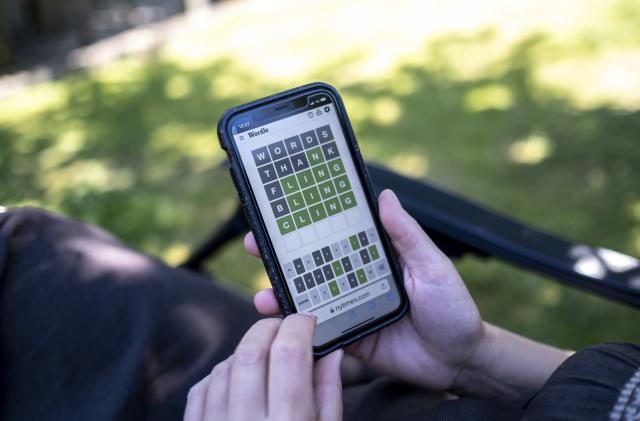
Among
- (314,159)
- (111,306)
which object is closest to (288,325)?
(314,159)

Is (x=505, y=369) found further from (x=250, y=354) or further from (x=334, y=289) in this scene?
(x=250, y=354)

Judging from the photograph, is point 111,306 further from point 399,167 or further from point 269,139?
point 399,167

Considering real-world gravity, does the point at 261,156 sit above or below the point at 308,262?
above

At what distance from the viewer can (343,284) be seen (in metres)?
1.23

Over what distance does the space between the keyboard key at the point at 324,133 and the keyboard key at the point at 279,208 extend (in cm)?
14

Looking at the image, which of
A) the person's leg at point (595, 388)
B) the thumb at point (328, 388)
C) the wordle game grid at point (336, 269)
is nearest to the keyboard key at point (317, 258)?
the wordle game grid at point (336, 269)

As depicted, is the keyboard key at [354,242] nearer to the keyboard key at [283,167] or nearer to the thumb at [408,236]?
the thumb at [408,236]

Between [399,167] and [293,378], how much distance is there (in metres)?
2.50

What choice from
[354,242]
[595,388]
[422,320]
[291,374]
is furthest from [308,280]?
[595,388]

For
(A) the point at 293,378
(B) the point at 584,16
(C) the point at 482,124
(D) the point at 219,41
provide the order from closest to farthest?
1. (A) the point at 293,378
2. (C) the point at 482,124
3. (B) the point at 584,16
4. (D) the point at 219,41

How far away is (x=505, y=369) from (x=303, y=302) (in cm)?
42

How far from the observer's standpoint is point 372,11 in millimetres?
5531

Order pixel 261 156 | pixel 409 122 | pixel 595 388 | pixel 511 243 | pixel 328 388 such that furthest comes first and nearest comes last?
pixel 409 122 → pixel 511 243 → pixel 261 156 → pixel 328 388 → pixel 595 388

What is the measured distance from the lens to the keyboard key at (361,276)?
1.24 meters
